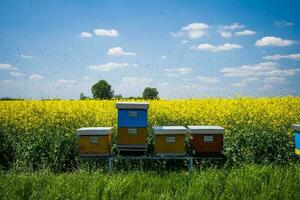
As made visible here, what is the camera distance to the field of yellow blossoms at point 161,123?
10.6 meters

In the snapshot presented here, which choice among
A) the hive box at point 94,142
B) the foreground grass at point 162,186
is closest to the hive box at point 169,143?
the foreground grass at point 162,186

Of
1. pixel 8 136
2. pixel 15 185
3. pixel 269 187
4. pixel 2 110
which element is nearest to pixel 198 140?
pixel 269 187

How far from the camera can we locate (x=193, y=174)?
8.29 m

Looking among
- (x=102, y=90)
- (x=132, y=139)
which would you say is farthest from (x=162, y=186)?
(x=102, y=90)

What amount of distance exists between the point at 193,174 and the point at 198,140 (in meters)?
1.07

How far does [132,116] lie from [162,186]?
215 centimetres

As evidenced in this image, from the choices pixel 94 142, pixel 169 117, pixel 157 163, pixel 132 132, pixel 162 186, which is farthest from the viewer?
pixel 169 117

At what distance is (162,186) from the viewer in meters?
7.45

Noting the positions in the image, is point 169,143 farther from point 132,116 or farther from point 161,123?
point 161,123

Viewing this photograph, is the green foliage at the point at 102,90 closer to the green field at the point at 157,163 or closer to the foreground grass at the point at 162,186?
the green field at the point at 157,163

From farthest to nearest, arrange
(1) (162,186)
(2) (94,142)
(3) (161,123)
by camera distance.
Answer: (3) (161,123) < (2) (94,142) < (1) (162,186)

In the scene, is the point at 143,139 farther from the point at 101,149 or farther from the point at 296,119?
the point at 296,119

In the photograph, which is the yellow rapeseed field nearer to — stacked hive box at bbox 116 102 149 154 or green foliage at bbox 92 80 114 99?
stacked hive box at bbox 116 102 149 154

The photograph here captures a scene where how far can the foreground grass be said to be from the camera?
6797mm
